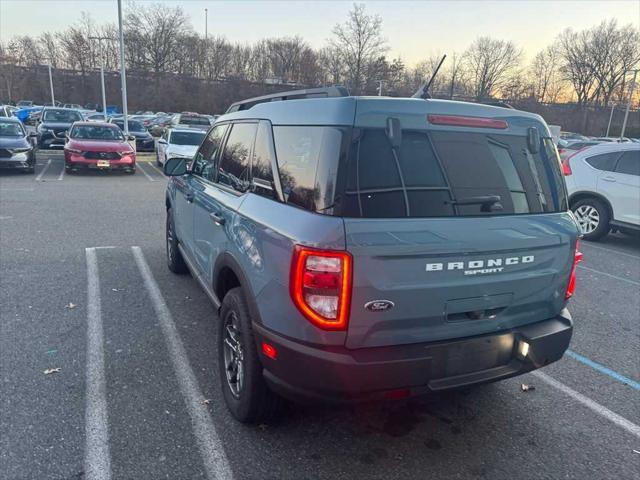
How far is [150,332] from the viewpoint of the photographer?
13.3 ft

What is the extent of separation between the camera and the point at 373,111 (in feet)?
7.40

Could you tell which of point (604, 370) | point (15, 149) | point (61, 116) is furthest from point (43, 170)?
point (604, 370)

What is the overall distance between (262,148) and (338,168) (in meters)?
0.91

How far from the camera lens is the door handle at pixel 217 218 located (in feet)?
10.4

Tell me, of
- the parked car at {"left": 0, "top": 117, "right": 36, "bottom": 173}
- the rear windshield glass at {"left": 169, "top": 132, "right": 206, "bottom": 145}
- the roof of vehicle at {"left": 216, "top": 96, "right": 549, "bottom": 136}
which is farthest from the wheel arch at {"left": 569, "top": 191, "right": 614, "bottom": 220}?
the parked car at {"left": 0, "top": 117, "right": 36, "bottom": 173}

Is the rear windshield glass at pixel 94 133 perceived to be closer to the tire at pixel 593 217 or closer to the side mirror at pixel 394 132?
the tire at pixel 593 217

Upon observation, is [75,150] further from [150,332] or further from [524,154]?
[524,154]

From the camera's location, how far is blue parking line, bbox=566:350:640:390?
3635 millimetres

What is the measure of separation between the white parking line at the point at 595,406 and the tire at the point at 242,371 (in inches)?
87.1

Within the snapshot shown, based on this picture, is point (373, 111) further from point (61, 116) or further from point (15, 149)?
point (61, 116)

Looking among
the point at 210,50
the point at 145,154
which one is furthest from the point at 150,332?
the point at 210,50

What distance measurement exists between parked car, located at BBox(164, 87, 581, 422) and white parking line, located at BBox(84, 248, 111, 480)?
0.77 meters

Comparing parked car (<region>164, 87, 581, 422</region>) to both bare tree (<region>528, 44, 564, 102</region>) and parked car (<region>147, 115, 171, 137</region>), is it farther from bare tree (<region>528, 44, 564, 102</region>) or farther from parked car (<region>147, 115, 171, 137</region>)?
bare tree (<region>528, 44, 564, 102</region>)

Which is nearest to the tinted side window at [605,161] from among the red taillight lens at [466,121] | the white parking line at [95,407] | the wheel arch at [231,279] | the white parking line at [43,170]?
the red taillight lens at [466,121]
